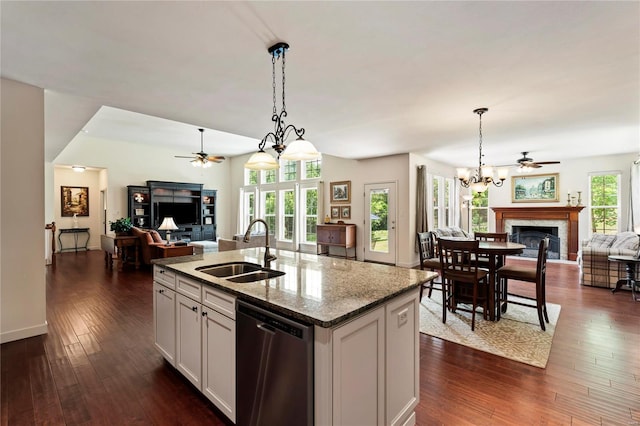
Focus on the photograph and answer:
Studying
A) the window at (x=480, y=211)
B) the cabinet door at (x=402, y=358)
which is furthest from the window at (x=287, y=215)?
the cabinet door at (x=402, y=358)

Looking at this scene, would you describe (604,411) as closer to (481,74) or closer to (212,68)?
(481,74)

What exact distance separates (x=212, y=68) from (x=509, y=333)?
4093 millimetres

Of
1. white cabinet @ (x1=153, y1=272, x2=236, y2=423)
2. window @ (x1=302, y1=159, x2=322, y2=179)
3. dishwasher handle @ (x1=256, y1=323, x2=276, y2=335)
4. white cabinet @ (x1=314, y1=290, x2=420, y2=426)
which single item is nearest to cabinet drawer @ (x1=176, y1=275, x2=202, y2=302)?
white cabinet @ (x1=153, y1=272, x2=236, y2=423)

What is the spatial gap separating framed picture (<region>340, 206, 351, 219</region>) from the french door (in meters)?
0.52

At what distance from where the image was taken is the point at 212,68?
9.06ft

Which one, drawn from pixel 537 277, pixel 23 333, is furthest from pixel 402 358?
pixel 23 333

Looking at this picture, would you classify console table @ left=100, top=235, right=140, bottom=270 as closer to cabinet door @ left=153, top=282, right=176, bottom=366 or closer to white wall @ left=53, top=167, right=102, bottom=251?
white wall @ left=53, top=167, right=102, bottom=251

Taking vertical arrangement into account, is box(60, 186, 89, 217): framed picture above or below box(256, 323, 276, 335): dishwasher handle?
above

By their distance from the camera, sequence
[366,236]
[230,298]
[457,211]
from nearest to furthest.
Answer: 1. [230,298]
2. [366,236]
3. [457,211]

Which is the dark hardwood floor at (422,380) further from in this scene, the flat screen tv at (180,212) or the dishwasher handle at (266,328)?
the flat screen tv at (180,212)

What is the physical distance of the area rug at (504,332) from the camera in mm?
2812

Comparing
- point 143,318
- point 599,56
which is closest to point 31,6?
point 143,318

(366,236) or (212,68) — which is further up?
(212,68)

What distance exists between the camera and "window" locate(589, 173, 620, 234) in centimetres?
720
